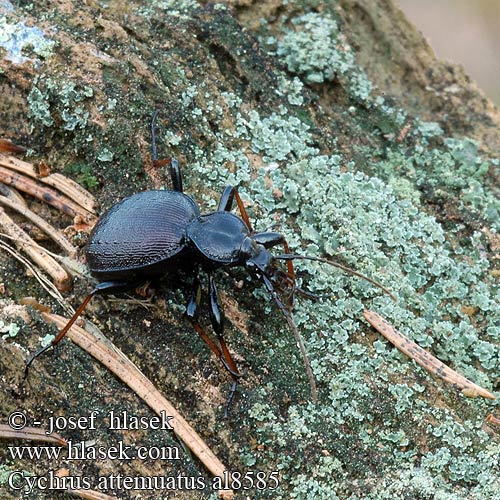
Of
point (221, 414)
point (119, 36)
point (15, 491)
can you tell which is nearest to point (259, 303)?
point (221, 414)


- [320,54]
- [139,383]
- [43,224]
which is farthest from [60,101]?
[320,54]

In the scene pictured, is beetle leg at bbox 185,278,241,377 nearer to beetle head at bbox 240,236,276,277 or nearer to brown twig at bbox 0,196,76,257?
beetle head at bbox 240,236,276,277

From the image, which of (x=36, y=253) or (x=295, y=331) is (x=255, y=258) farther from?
(x=36, y=253)

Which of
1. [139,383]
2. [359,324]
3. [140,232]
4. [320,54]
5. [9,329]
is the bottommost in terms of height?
[9,329]

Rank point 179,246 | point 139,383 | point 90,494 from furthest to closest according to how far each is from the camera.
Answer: point 179,246 → point 139,383 → point 90,494

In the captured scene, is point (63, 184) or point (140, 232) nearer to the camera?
point (140, 232)

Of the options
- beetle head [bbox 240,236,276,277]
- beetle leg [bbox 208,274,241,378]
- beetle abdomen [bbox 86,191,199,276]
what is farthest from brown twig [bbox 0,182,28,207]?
beetle head [bbox 240,236,276,277]
